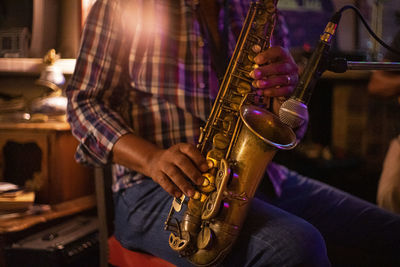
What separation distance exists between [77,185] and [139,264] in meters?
0.73

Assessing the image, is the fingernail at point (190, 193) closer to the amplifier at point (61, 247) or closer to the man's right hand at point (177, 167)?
the man's right hand at point (177, 167)

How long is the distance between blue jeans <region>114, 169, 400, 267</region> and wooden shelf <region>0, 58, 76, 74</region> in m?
0.86

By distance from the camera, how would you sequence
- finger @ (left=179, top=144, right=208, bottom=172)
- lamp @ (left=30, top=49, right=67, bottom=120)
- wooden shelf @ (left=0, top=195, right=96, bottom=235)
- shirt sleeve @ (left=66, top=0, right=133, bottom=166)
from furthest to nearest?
lamp @ (left=30, top=49, right=67, bottom=120), wooden shelf @ (left=0, top=195, right=96, bottom=235), shirt sleeve @ (left=66, top=0, right=133, bottom=166), finger @ (left=179, top=144, right=208, bottom=172)

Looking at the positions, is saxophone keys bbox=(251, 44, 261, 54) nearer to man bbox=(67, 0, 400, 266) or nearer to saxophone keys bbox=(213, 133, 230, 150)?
man bbox=(67, 0, 400, 266)

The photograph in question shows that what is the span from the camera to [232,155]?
99 centimetres

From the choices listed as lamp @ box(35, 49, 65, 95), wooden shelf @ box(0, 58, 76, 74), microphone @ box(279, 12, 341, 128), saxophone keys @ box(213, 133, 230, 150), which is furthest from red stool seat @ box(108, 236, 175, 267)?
wooden shelf @ box(0, 58, 76, 74)

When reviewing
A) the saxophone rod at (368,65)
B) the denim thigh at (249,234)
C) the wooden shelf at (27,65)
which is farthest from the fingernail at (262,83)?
the wooden shelf at (27,65)

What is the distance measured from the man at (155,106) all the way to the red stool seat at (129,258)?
25 millimetres

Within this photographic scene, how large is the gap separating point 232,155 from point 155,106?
1.17 feet

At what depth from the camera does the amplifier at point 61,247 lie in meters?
1.30

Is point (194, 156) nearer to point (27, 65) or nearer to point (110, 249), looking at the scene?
point (110, 249)

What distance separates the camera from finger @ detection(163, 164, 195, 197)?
0.87 m

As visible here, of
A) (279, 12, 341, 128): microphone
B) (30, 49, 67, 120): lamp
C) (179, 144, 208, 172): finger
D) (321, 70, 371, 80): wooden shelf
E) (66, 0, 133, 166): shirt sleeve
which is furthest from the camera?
(321, 70, 371, 80): wooden shelf

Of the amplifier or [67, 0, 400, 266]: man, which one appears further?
the amplifier
